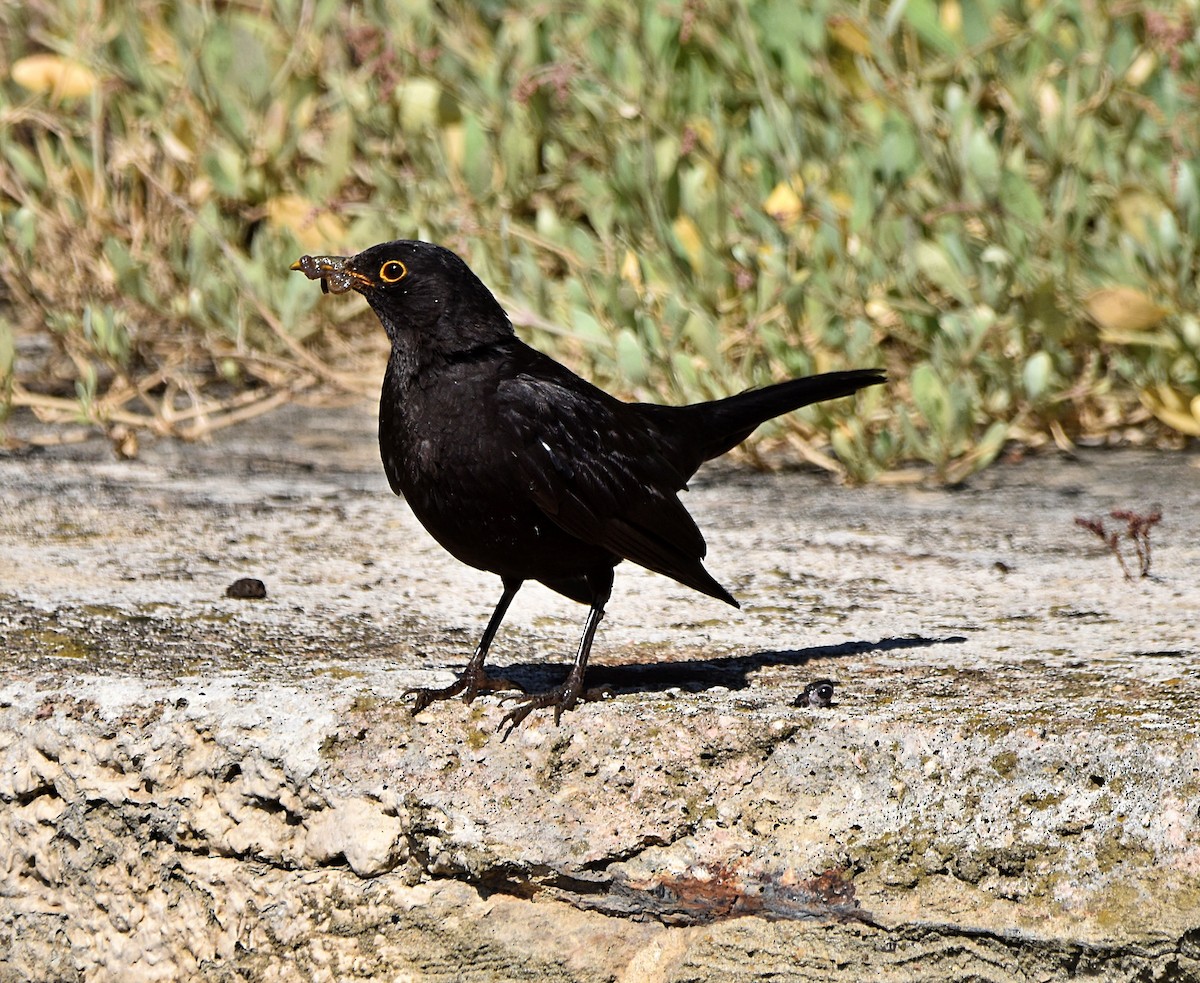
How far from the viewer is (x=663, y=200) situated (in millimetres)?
5273

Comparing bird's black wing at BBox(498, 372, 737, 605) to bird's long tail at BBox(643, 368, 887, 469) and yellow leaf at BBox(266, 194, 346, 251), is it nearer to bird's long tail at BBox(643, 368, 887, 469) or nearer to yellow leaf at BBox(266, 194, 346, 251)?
bird's long tail at BBox(643, 368, 887, 469)

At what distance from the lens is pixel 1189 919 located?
8.77ft

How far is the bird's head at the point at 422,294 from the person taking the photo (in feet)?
10.8

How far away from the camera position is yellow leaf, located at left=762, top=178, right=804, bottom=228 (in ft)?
17.4

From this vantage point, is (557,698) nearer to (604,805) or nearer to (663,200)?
(604,805)

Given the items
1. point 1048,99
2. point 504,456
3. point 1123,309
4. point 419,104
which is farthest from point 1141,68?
point 504,456

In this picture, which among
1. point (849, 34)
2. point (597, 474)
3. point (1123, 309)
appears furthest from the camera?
point (849, 34)

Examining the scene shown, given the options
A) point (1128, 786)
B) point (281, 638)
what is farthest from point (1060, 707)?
point (281, 638)

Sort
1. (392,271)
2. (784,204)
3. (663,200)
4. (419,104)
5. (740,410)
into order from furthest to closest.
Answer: (419,104) → (784,204) → (663,200) → (740,410) → (392,271)

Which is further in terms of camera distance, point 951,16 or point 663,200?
point 951,16

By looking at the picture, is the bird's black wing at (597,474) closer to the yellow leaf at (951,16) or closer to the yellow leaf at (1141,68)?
the yellow leaf at (951,16)

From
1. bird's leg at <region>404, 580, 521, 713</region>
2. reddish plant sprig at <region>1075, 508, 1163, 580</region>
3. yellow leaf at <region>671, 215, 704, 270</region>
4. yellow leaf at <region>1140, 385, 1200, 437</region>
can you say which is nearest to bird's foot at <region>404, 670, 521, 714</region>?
bird's leg at <region>404, 580, 521, 713</region>

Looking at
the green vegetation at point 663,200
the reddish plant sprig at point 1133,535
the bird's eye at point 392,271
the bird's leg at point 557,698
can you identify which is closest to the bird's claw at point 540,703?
the bird's leg at point 557,698

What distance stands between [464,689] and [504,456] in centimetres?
46
